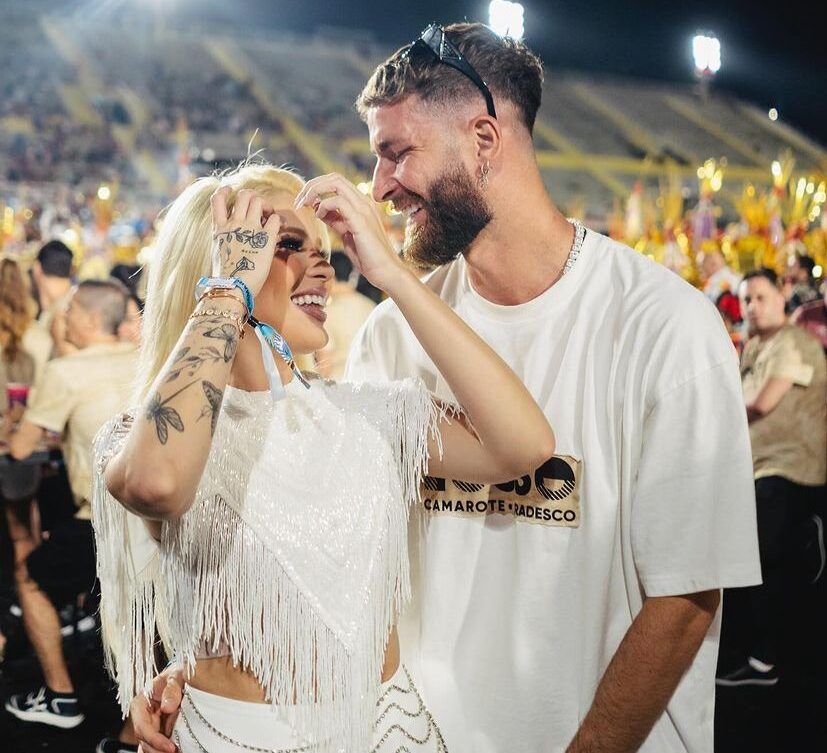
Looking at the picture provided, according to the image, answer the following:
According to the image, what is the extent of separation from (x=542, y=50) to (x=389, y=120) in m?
37.6

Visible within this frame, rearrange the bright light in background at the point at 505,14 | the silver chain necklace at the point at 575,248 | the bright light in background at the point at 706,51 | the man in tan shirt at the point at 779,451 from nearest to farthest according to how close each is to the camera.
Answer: the silver chain necklace at the point at 575,248 < the man in tan shirt at the point at 779,451 < the bright light in background at the point at 505,14 < the bright light in background at the point at 706,51

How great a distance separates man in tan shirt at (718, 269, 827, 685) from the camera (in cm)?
480

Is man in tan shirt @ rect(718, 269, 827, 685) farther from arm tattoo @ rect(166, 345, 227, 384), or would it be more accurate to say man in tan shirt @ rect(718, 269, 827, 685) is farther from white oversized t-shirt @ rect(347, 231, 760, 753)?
arm tattoo @ rect(166, 345, 227, 384)

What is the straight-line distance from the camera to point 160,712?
1706 millimetres

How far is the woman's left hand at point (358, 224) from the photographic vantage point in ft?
5.07

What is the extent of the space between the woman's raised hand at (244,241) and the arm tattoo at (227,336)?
0.08 meters

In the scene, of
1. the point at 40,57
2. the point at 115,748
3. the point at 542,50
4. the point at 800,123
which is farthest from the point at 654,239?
the point at 800,123

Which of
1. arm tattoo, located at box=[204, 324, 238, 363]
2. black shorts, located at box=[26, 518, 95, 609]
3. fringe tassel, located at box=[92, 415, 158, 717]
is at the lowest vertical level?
black shorts, located at box=[26, 518, 95, 609]

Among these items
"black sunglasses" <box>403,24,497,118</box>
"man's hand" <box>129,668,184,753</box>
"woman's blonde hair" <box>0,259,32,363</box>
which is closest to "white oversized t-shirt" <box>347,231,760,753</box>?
"black sunglasses" <box>403,24,497,118</box>

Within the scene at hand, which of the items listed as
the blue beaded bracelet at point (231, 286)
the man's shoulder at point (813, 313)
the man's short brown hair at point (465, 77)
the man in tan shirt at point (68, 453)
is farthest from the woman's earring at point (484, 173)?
the man's shoulder at point (813, 313)

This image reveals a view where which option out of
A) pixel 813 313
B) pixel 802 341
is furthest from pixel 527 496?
pixel 813 313

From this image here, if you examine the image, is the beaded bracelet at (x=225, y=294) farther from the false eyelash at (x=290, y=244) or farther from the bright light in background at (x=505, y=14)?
the bright light in background at (x=505, y=14)

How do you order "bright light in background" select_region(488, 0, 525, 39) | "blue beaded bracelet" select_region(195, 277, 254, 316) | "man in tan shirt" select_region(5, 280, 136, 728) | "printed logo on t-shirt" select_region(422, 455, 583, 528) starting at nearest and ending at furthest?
"blue beaded bracelet" select_region(195, 277, 254, 316)
"printed logo on t-shirt" select_region(422, 455, 583, 528)
"man in tan shirt" select_region(5, 280, 136, 728)
"bright light in background" select_region(488, 0, 525, 39)

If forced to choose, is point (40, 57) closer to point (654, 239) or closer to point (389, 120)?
point (654, 239)
